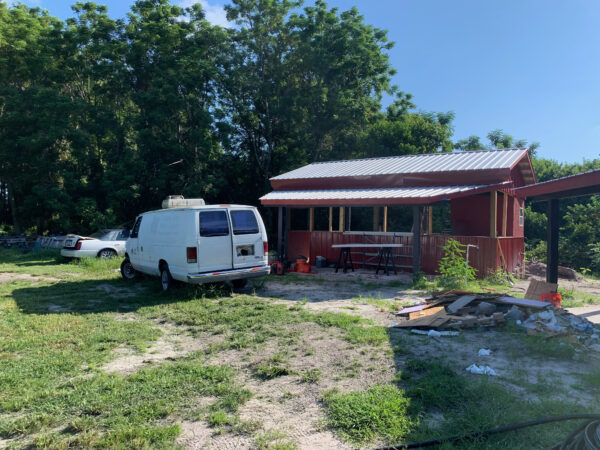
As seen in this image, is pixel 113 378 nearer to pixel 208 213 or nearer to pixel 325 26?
pixel 208 213

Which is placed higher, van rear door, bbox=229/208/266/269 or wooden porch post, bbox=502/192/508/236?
wooden porch post, bbox=502/192/508/236

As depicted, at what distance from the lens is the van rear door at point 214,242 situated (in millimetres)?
9373

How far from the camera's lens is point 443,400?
408 centimetres

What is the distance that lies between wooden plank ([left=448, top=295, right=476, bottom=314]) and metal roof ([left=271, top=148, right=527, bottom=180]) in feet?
24.5

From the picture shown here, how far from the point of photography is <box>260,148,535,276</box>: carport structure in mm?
12992

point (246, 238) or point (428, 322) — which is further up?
point (246, 238)

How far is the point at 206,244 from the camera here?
9.40 meters

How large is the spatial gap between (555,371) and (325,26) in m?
28.2

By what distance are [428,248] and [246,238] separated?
23.8ft

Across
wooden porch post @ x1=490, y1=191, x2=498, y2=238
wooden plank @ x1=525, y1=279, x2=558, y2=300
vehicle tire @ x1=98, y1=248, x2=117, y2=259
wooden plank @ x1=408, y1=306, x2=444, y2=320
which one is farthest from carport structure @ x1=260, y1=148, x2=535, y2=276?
vehicle tire @ x1=98, y1=248, x2=117, y2=259

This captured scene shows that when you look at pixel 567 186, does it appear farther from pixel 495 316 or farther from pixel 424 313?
pixel 424 313

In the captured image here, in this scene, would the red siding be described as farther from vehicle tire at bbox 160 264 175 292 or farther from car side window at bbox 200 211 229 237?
vehicle tire at bbox 160 264 175 292

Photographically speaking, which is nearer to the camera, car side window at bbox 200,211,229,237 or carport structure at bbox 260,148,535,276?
car side window at bbox 200,211,229,237

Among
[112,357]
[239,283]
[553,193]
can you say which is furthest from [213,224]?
[553,193]
